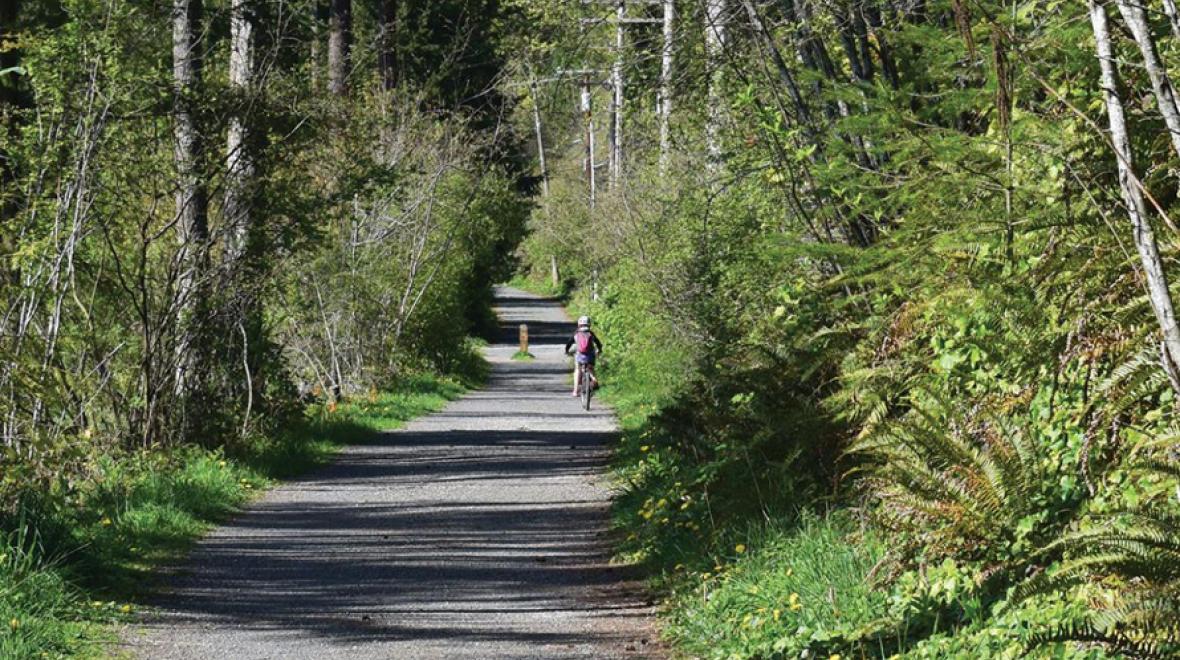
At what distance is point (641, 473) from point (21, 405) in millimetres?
5493

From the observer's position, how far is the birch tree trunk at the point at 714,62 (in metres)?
11.2

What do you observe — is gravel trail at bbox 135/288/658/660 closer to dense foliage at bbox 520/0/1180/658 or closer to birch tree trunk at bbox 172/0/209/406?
dense foliage at bbox 520/0/1180/658

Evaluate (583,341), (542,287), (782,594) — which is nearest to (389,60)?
(583,341)

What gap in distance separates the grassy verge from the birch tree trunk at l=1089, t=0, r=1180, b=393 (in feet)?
17.9

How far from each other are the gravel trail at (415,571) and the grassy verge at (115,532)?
254 mm

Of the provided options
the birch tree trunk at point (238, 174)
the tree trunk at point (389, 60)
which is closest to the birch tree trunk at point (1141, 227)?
the birch tree trunk at point (238, 174)

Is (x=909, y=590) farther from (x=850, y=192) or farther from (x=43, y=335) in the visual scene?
(x=43, y=335)

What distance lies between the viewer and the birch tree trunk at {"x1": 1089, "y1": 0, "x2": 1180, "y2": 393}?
4367 mm

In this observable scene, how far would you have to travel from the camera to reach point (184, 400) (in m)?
16.1

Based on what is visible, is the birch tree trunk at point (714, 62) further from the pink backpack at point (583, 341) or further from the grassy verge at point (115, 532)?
the pink backpack at point (583, 341)

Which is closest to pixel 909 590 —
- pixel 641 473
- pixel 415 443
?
pixel 641 473

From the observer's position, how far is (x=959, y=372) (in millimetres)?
8016

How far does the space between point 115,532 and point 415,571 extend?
2.22 meters

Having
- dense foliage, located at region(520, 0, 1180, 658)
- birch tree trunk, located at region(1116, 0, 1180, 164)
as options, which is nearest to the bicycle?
dense foliage, located at region(520, 0, 1180, 658)
